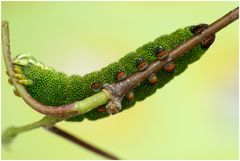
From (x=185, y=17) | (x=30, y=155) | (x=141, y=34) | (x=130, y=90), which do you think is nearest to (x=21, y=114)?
(x=30, y=155)

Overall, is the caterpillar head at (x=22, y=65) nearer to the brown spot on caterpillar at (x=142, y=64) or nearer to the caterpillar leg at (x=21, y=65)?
the caterpillar leg at (x=21, y=65)

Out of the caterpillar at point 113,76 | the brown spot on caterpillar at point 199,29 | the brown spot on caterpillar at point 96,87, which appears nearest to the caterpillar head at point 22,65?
the caterpillar at point 113,76

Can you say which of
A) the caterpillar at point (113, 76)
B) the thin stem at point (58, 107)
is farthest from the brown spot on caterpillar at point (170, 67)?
the thin stem at point (58, 107)

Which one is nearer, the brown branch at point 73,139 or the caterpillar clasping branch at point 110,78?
the caterpillar clasping branch at point 110,78

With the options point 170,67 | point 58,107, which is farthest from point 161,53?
point 58,107

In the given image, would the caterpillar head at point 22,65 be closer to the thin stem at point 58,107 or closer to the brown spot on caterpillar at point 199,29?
the thin stem at point 58,107

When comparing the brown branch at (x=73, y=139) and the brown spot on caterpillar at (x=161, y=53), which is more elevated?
the brown spot on caterpillar at (x=161, y=53)

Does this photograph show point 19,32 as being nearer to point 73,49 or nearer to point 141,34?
point 73,49

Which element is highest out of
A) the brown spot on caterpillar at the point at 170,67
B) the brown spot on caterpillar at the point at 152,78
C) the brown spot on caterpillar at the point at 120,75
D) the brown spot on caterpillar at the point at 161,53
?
the brown spot on caterpillar at the point at 161,53

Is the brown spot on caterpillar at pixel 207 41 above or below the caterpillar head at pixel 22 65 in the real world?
above

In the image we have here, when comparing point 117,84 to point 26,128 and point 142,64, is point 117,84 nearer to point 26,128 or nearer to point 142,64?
point 142,64
